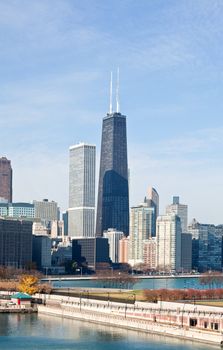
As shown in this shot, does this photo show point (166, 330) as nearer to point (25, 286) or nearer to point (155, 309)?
point (155, 309)

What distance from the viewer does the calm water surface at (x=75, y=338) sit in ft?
219

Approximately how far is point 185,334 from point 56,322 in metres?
19.1

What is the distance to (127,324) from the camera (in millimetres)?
79188

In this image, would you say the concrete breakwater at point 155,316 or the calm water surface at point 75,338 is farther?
the concrete breakwater at point 155,316

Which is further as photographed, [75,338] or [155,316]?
[155,316]

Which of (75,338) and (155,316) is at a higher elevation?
(155,316)

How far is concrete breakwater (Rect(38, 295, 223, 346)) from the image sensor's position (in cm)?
7062

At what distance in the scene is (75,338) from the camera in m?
71.6

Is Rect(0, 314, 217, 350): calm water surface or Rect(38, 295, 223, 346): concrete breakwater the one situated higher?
Rect(38, 295, 223, 346): concrete breakwater

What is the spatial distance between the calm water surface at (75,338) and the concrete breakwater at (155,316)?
1.49 meters

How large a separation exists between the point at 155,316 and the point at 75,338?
10.7 meters

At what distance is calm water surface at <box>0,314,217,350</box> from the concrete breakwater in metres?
1.49

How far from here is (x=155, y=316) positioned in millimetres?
79250

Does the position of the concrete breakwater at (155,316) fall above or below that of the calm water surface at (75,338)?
above
